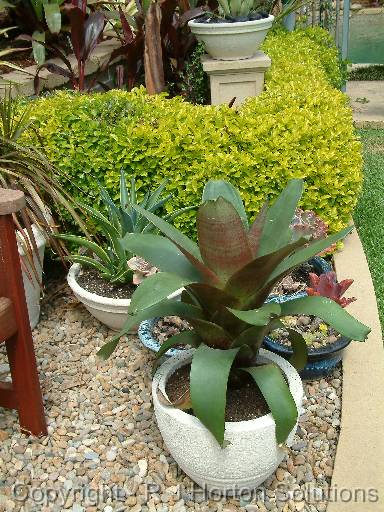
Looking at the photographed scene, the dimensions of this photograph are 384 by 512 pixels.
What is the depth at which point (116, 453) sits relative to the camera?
2629 millimetres

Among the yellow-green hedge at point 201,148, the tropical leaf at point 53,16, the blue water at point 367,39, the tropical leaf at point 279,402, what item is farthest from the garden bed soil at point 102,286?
the blue water at point 367,39

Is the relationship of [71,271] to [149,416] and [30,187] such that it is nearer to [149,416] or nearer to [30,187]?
[30,187]

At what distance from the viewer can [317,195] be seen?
3.71 meters

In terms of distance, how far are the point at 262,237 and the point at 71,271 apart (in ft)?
4.82

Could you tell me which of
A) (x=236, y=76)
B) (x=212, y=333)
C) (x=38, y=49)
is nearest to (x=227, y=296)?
(x=212, y=333)

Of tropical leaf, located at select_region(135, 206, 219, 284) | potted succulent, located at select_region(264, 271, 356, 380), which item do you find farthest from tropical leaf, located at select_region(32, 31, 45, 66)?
tropical leaf, located at select_region(135, 206, 219, 284)

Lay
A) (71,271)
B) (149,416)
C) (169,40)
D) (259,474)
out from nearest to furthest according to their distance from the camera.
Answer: (259,474) < (149,416) < (71,271) < (169,40)

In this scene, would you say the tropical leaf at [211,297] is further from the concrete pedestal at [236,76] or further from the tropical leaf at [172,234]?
the concrete pedestal at [236,76]

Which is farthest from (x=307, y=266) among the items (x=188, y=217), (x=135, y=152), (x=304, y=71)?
(x=304, y=71)

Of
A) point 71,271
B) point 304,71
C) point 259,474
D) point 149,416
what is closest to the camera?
point 259,474

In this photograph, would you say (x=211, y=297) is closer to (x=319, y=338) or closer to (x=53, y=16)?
(x=319, y=338)

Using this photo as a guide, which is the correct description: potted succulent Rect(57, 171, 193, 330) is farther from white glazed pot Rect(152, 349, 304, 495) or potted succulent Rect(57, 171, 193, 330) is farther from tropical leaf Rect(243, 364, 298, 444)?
tropical leaf Rect(243, 364, 298, 444)

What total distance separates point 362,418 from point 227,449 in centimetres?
73

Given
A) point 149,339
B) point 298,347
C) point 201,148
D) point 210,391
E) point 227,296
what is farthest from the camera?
point 201,148
